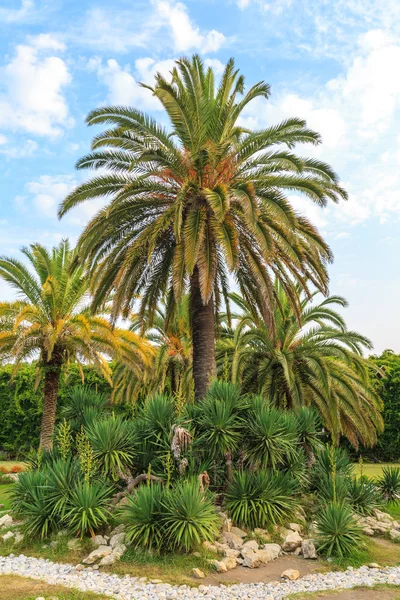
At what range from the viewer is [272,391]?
62.7 ft

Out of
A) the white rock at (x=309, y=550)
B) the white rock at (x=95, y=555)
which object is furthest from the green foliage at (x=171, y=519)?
the white rock at (x=309, y=550)

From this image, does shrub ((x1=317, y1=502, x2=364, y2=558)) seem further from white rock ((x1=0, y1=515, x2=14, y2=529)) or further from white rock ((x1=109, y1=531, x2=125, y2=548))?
white rock ((x1=0, y1=515, x2=14, y2=529))

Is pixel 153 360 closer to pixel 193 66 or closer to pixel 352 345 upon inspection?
pixel 352 345

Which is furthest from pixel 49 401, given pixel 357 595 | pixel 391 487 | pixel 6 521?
pixel 357 595

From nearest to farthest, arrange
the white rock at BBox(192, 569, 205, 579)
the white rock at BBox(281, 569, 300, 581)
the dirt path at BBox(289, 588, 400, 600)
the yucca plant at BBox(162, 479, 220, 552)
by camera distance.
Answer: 1. the dirt path at BBox(289, 588, 400, 600)
2. the white rock at BBox(192, 569, 205, 579)
3. the white rock at BBox(281, 569, 300, 581)
4. the yucca plant at BBox(162, 479, 220, 552)

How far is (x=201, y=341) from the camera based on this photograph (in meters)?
13.7

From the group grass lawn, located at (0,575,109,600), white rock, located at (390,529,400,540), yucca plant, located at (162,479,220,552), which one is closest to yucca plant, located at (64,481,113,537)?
yucca plant, located at (162,479,220,552)

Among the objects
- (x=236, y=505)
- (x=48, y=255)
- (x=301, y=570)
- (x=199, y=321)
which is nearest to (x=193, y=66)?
(x=199, y=321)

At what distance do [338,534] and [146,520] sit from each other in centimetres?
334

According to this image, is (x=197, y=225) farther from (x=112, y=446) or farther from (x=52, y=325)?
(x=52, y=325)

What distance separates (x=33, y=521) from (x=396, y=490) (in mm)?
9109

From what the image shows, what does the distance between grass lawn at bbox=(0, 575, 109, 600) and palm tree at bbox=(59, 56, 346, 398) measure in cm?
620

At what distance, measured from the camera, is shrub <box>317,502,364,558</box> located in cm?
946

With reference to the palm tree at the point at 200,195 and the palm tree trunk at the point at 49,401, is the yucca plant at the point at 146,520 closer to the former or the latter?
the palm tree at the point at 200,195
